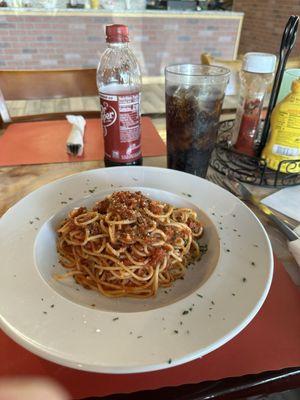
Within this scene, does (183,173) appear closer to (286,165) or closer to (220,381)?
(286,165)

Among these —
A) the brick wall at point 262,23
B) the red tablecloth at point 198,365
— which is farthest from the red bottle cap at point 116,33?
the brick wall at point 262,23

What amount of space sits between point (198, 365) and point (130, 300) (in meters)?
0.23

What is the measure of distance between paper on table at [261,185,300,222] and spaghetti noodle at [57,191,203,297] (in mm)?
251

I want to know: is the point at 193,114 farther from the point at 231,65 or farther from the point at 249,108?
the point at 231,65

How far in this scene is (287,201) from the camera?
0.92 meters

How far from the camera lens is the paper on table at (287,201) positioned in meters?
0.87

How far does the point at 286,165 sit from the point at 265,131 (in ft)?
0.48

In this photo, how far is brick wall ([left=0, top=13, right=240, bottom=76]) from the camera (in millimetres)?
4074

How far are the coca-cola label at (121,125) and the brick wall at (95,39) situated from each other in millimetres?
3973

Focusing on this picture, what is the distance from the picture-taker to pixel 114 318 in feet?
1.74

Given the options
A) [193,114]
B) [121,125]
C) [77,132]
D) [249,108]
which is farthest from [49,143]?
[249,108]

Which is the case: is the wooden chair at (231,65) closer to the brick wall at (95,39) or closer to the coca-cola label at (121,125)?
the coca-cola label at (121,125)

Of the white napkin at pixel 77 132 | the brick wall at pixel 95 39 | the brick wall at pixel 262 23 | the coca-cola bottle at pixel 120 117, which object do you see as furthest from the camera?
the brick wall at pixel 262 23

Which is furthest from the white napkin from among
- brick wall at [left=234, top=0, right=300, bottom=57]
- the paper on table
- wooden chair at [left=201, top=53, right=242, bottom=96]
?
brick wall at [left=234, top=0, right=300, bottom=57]
